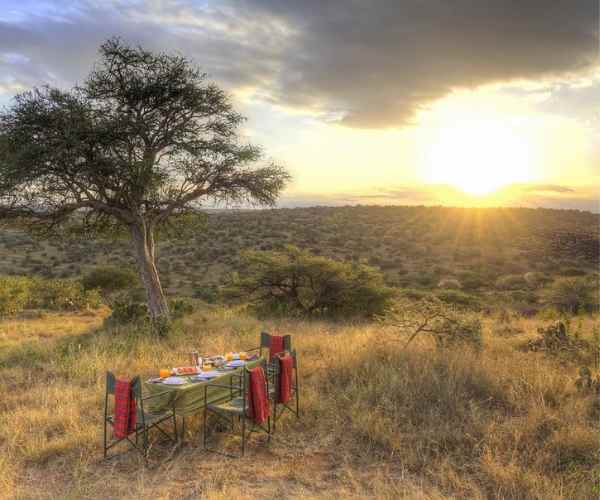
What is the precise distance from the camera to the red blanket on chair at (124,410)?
5439 millimetres

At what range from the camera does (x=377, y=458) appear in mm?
5570

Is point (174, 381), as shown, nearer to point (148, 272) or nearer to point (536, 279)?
point (148, 272)

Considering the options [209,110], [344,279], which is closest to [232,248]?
[344,279]

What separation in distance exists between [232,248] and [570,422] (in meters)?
36.3

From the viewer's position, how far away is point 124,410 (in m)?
5.47

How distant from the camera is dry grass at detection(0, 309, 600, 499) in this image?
4.93 meters

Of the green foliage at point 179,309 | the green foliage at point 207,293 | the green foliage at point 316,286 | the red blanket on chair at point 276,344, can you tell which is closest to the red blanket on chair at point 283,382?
the red blanket on chair at point 276,344

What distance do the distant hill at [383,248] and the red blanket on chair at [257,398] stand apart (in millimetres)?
22798

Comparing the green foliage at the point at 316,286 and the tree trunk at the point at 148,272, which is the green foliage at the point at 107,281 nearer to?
the green foliage at the point at 316,286

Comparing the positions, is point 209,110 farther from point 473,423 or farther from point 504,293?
point 504,293

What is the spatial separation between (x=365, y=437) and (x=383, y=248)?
1496 inches

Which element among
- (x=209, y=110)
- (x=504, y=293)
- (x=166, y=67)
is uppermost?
(x=166, y=67)

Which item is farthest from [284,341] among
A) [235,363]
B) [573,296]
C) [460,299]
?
[573,296]

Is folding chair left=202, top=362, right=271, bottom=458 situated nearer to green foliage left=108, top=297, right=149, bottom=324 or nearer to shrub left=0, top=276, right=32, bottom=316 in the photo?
green foliage left=108, top=297, right=149, bottom=324
